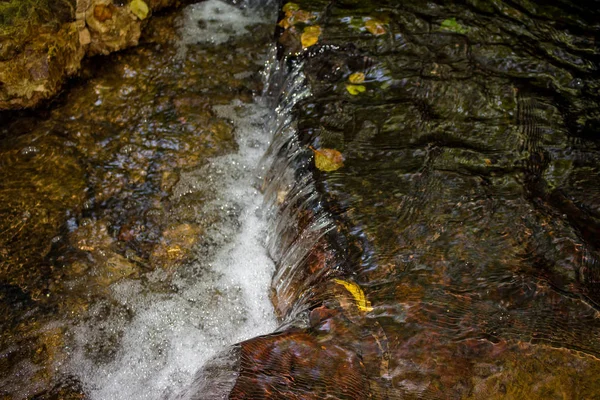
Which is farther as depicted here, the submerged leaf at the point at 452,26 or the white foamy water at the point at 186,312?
the submerged leaf at the point at 452,26

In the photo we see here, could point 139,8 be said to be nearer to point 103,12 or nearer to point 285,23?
point 103,12

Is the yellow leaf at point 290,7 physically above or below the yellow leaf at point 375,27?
above

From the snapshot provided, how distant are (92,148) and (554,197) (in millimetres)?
3936

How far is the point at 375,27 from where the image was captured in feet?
14.5

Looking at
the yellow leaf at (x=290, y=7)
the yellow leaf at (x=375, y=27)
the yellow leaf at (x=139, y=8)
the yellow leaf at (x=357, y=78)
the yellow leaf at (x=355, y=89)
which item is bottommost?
the yellow leaf at (x=355, y=89)

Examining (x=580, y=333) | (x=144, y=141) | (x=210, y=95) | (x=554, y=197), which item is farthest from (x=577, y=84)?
(x=144, y=141)

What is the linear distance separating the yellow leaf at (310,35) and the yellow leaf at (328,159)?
4.36 feet

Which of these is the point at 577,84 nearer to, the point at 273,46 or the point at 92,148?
the point at 273,46

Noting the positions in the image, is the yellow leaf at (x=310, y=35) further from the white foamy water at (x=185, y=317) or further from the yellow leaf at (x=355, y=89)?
the white foamy water at (x=185, y=317)

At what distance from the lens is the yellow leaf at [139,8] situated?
475 cm

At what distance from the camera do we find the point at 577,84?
4035 millimetres

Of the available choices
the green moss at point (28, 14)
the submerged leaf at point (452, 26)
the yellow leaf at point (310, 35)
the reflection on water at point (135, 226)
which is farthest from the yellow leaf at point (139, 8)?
the submerged leaf at point (452, 26)

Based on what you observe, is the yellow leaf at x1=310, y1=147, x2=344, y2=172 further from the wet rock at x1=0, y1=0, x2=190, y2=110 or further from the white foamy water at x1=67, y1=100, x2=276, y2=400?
the wet rock at x1=0, y1=0, x2=190, y2=110

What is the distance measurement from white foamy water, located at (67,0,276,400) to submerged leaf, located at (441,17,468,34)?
2476mm
